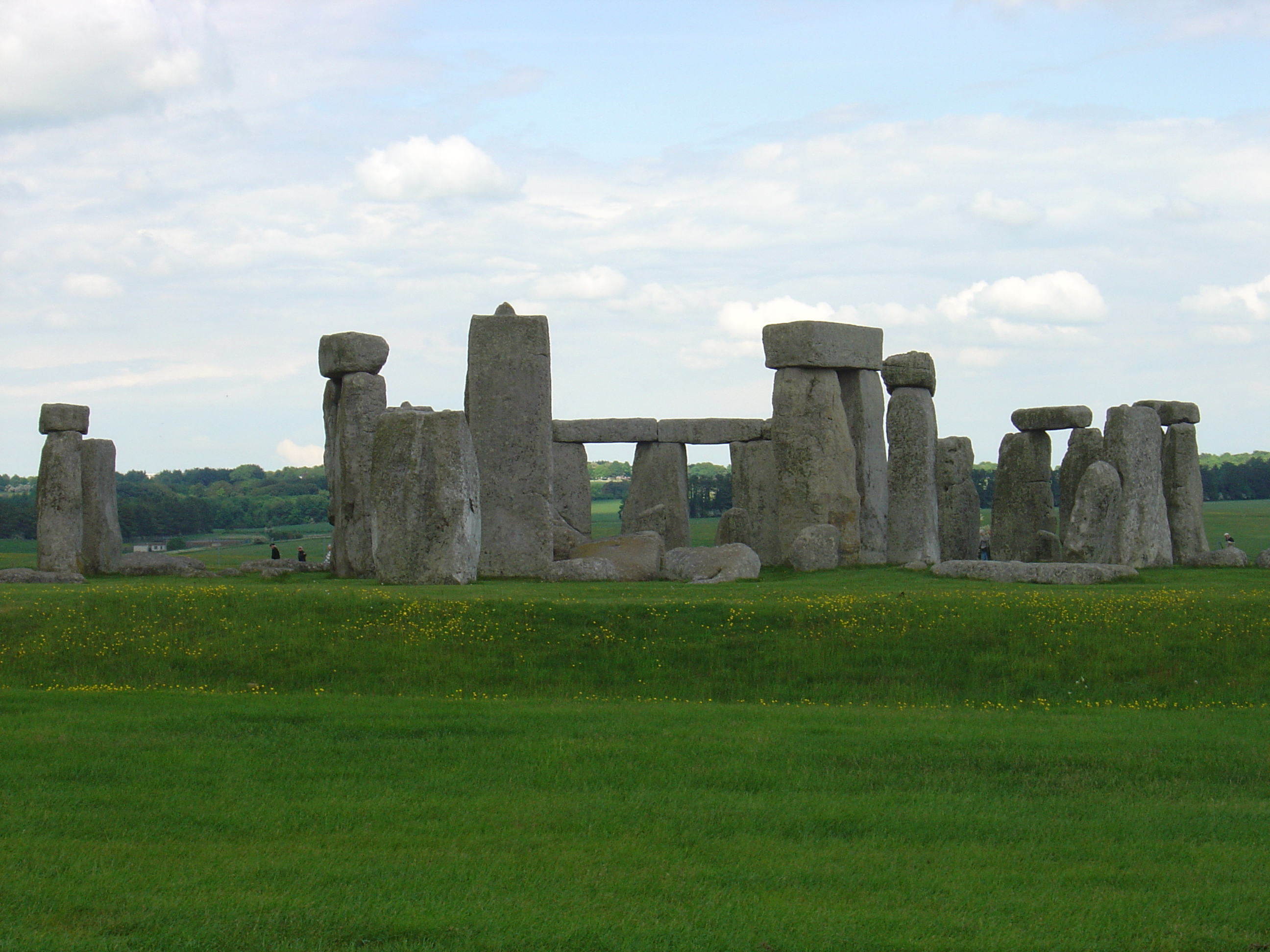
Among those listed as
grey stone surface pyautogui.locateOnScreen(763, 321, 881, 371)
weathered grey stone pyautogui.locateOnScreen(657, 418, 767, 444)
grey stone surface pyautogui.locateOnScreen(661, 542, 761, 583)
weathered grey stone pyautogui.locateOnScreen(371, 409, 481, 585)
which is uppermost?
grey stone surface pyautogui.locateOnScreen(763, 321, 881, 371)

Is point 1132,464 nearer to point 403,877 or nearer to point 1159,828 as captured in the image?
point 1159,828

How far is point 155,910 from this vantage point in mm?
6199

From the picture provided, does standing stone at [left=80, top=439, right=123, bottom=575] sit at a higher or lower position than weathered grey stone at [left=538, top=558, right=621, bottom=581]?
higher

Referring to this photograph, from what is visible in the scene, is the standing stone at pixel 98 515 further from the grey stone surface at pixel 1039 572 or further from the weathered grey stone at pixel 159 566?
the grey stone surface at pixel 1039 572

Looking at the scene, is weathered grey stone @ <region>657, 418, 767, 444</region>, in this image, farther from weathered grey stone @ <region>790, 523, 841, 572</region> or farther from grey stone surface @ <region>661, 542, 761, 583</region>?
grey stone surface @ <region>661, 542, 761, 583</region>

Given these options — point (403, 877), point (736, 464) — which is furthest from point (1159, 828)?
point (736, 464)

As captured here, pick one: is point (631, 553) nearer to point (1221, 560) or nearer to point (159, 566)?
point (159, 566)

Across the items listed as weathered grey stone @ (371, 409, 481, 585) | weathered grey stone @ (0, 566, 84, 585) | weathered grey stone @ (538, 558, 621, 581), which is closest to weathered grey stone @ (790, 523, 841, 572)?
weathered grey stone @ (538, 558, 621, 581)

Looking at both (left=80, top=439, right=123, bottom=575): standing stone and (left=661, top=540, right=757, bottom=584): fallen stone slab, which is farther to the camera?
(left=80, top=439, right=123, bottom=575): standing stone

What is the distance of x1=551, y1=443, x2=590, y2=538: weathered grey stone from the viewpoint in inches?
1172

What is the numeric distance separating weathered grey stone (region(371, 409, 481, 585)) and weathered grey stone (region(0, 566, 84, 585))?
6.35 m

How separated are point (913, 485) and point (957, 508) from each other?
4537 mm

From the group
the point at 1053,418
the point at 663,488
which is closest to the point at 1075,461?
the point at 1053,418

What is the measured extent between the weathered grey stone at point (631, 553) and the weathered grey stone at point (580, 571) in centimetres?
37
